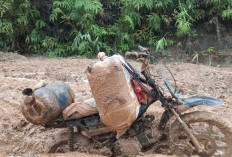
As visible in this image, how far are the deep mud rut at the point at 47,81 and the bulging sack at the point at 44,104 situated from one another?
50 cm

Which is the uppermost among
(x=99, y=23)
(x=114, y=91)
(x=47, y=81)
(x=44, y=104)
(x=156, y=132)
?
(x=114, y=91)

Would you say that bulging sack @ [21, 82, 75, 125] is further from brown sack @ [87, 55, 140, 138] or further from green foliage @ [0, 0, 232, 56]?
green foliage @ [0, 0, 232, 56]

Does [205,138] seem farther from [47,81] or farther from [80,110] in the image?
[47,81]

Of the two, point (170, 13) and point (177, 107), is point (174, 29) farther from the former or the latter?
point (177, 107)

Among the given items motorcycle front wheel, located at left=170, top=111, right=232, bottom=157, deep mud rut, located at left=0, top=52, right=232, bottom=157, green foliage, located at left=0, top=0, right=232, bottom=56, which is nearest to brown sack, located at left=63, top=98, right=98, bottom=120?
deep mud rut, located at left=0, top=52, right=232, bottom=157

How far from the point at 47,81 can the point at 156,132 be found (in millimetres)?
3304

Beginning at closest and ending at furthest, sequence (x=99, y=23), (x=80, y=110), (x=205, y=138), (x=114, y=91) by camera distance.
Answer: (x=114, y=91), (x=205, y=138), (x=80, y=110), (x=99, y=23)

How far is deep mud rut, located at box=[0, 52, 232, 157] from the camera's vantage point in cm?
437

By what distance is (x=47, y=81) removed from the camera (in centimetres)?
646

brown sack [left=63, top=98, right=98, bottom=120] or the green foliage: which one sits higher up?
brown sack [left=63, top=98, right=98, bottom=120]

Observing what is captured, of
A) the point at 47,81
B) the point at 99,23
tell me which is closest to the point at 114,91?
the point at 47,81

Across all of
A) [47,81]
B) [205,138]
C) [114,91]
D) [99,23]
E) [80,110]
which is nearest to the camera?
[114,91]

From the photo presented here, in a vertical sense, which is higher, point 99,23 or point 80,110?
point 80,110

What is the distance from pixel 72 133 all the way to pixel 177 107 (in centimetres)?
123
